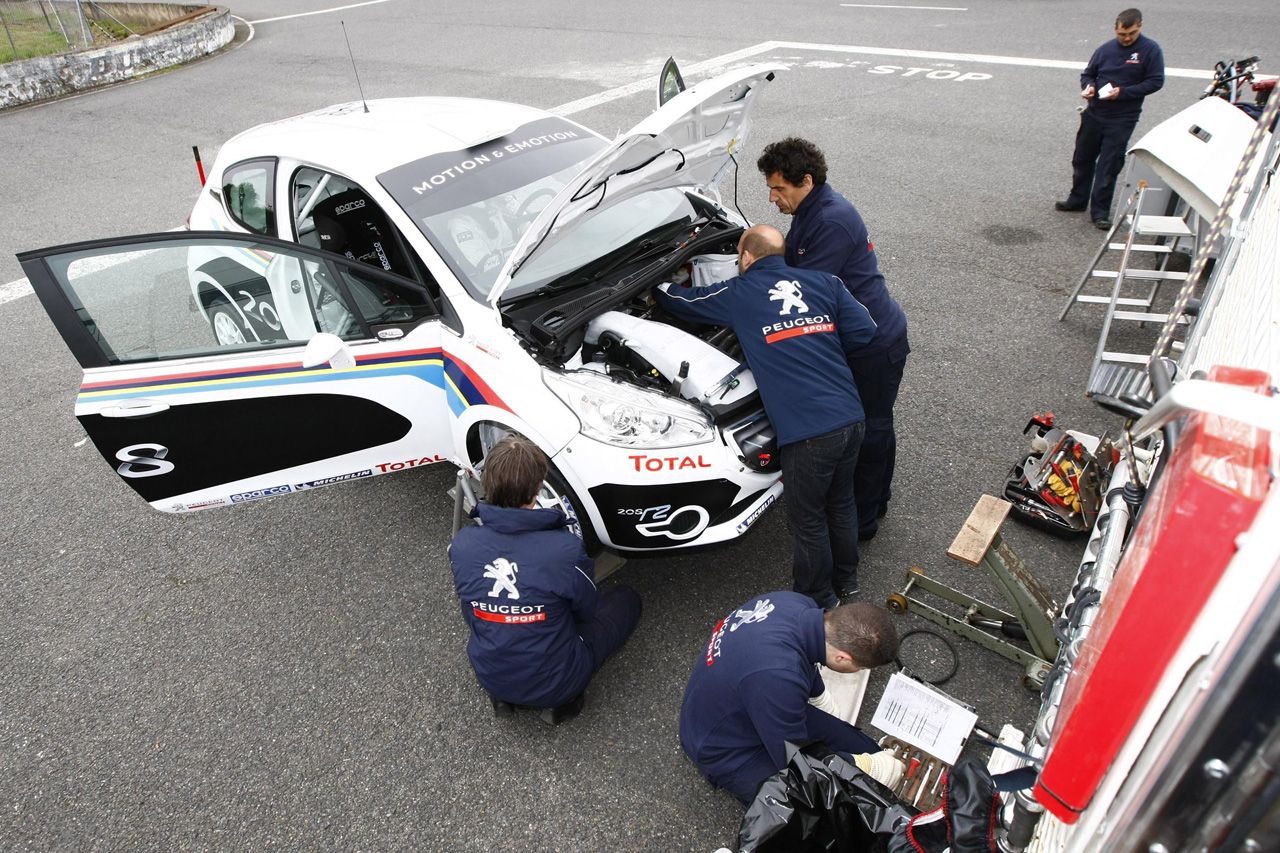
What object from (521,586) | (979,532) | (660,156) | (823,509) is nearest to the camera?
(521,586)

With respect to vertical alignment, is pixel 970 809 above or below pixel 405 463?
above

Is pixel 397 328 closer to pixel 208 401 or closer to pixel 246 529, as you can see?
pixel 208 401

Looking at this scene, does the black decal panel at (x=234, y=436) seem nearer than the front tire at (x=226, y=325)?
Yes

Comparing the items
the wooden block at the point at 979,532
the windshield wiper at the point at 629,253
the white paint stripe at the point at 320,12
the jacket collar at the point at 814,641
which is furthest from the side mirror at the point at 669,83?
the white paint stripe at the point at 320,12

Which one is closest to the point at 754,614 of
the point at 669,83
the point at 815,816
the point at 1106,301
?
the point at 815,816

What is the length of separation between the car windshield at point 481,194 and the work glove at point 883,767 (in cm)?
232

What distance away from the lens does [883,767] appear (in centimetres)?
283

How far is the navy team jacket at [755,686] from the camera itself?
2.61 m

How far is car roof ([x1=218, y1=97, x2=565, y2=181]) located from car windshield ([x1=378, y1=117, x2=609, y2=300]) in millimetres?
98

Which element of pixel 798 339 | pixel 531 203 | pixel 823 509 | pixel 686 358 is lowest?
pixel 823 509

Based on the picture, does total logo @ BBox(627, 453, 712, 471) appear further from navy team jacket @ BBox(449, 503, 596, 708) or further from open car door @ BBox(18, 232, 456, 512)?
open car door @ BBox(18, 232, 456, 512)

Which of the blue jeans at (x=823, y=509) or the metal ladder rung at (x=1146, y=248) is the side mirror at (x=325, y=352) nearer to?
the blue jeans at (x=823, y=509)

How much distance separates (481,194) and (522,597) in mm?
1911

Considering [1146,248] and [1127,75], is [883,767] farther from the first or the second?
[1127,75]
